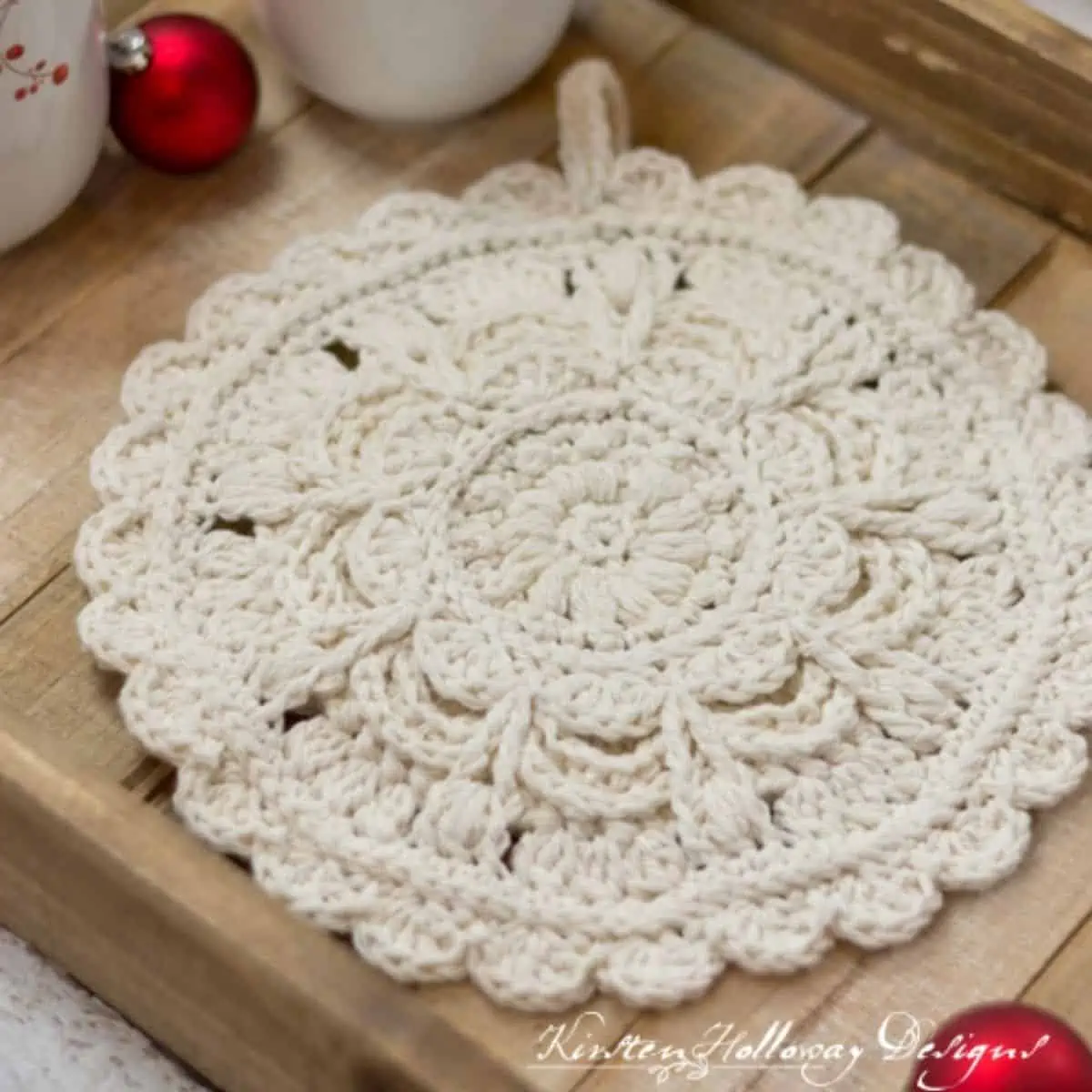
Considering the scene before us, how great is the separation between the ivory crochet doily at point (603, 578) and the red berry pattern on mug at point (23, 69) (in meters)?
0.12

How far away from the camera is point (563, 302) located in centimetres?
80

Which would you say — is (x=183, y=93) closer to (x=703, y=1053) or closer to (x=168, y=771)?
(x=168, y=771)

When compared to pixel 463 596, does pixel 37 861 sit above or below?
below

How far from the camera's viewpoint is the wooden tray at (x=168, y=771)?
595 millimetres

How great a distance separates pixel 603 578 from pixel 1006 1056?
0.86ft

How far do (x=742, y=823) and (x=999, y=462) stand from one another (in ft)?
0.72

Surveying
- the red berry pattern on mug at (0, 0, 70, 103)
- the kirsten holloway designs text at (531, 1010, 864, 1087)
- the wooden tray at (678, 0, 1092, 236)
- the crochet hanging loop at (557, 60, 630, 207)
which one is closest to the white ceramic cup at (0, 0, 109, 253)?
the red berry pattern on mug at (0, 0, 70, 103)

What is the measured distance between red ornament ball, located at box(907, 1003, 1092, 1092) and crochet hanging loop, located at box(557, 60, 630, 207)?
0.45 meters

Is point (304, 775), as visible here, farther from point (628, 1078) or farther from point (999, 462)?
point (999, 462)

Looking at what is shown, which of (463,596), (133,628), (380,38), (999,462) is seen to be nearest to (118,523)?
(133,628)

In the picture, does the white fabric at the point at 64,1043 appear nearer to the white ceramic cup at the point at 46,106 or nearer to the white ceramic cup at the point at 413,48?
the white ceramic cup at the point at 46,106

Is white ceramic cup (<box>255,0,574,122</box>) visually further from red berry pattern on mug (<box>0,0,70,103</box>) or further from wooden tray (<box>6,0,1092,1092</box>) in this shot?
red berry pattern on mug (<box>0,0,70,103</box>)

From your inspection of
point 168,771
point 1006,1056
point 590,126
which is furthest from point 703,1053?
point 590,126

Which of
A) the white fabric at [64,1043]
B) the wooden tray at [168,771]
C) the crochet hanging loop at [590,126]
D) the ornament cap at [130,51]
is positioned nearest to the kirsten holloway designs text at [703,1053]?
the wooden tray at [168,771]
